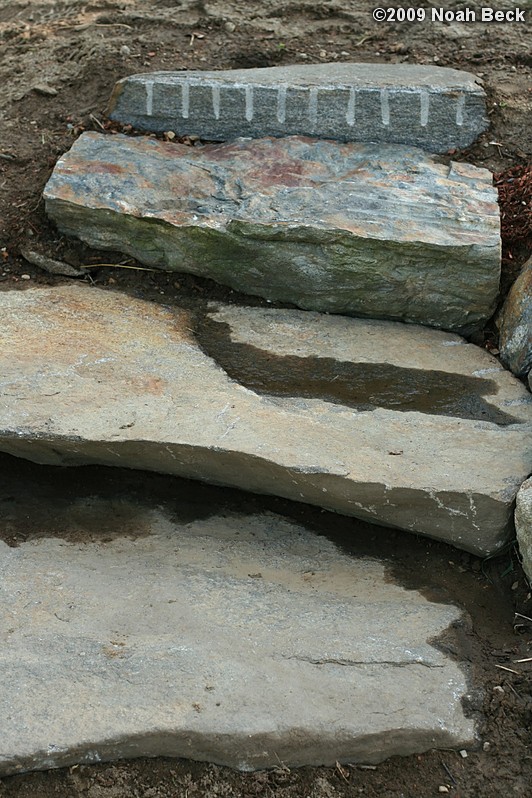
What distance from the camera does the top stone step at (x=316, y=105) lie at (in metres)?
4.33

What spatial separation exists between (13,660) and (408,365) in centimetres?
191

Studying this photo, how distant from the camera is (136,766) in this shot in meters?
2.62

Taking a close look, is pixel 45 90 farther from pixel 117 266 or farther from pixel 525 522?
pixel 525 522

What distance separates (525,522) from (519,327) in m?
1.11

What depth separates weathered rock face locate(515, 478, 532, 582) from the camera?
2842 millimetres

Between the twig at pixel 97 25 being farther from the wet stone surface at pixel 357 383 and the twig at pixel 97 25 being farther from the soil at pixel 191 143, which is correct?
the wet stone surface at pixel 357 383

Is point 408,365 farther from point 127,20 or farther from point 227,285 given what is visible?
point 127,20

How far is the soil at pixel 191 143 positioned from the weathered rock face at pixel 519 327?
0.13m

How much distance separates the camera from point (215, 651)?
2807 mm

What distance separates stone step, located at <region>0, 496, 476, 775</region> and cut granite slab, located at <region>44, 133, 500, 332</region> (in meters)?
1.20

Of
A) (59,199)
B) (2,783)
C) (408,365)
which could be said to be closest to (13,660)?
(2,783)

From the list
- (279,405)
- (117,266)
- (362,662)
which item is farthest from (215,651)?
(117,266)

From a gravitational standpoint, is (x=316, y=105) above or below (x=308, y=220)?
above

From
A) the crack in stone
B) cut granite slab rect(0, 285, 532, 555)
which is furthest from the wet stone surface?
the crack in stone
